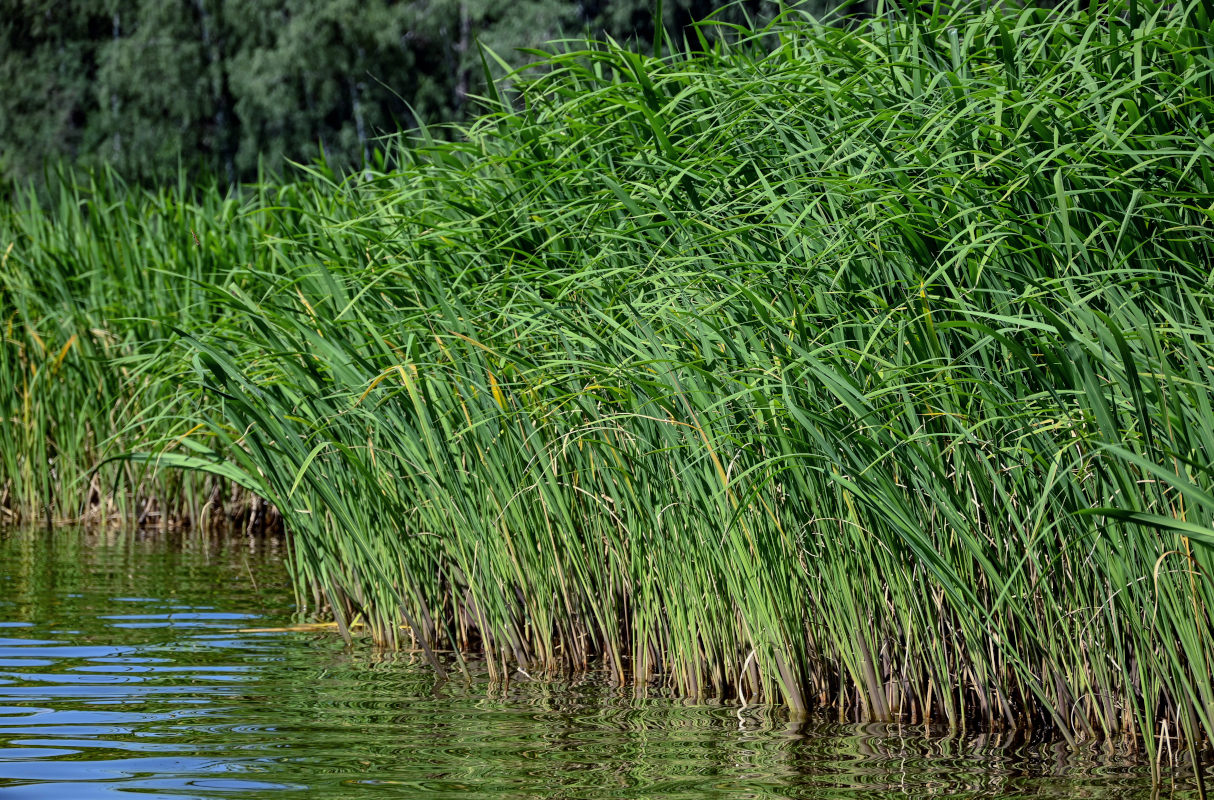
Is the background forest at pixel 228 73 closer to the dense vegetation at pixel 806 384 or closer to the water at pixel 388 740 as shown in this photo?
the dense vegetation at pixel 806 384

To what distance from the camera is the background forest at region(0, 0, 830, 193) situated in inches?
1160

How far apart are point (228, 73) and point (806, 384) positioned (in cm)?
3078

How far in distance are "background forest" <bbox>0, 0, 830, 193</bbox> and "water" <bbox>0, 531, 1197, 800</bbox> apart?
23793 millimetres

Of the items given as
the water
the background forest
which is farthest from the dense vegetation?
the background forest

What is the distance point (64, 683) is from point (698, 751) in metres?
2.24

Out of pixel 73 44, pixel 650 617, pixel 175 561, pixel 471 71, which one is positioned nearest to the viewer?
pixel 650 617

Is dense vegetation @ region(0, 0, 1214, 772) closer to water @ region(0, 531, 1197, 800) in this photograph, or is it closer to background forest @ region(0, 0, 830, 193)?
water @ region(0, 531, 1197, 800)

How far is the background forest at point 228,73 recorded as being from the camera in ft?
96.7

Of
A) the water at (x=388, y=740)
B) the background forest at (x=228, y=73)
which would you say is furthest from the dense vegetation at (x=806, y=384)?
the background forest at (x=228, y=73)

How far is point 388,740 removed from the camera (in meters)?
3.92

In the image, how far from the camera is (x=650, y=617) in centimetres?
454

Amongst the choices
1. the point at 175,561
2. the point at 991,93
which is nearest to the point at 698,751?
the point at 991,93

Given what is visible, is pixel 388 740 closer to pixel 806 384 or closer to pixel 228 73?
pixel 806 384

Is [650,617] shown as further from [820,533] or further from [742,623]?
[820,533]
